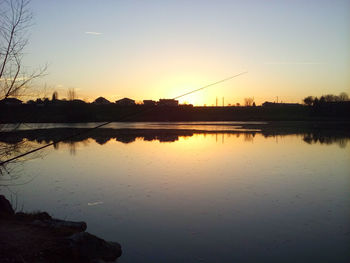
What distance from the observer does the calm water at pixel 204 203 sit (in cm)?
659

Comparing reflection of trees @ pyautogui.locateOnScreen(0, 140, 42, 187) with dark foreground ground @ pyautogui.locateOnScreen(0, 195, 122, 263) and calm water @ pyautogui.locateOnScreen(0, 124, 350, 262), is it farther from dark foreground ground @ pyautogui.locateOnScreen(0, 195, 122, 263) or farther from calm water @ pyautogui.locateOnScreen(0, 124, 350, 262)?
dark foreground ground @ pyautogui.locateOnScreen(0, 195, 122, 263)

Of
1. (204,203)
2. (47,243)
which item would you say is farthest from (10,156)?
(204,203)

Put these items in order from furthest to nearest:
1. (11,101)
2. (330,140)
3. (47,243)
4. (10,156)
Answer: (330,140) < (10,156) < (11,101) < (47,243)

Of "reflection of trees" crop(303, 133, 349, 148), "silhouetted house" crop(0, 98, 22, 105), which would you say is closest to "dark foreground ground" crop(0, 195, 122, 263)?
"silhouetted house" crop(0, 98, 22, 105)

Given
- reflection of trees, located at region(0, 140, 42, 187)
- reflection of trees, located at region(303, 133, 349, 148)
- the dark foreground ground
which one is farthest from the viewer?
reflection of trees, located at region(303, 133, 349, 148)

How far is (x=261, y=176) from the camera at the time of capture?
12.7 m

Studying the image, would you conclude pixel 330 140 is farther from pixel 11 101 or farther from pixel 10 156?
pixel 11 101

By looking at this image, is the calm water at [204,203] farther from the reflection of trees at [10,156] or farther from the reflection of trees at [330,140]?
the reflection of trees at [330,140]

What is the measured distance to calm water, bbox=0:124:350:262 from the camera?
6586 millimetres

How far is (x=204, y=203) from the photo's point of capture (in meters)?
9.45

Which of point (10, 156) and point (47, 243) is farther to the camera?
point (10, 156)

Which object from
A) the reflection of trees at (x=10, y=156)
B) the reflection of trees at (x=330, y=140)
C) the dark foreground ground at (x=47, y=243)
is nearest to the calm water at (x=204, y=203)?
the reflection of trees at (x=10, y=156)

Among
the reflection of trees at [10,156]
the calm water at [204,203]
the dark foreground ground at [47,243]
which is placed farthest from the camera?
the calm water at [204,203]

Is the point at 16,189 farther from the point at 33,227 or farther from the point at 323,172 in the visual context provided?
the point at 323,172
